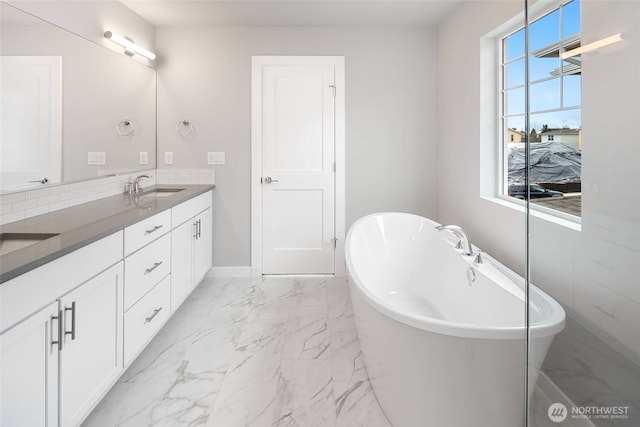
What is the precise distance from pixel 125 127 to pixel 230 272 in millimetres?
1659

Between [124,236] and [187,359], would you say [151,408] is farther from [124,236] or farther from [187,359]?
[124,236]

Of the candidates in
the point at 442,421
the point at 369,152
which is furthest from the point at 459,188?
the point at 442,421

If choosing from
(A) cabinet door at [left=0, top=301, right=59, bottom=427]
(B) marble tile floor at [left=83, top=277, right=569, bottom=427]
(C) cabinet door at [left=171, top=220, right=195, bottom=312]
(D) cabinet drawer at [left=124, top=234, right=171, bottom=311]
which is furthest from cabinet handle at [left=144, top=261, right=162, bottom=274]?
(A) cabinet door at [left=0, top=301, right=59, bottom=427]

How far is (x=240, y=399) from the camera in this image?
1.82 meters

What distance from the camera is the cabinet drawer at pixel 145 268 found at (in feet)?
6.22

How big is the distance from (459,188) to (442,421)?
2.33m

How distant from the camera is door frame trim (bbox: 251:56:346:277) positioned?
3.61m

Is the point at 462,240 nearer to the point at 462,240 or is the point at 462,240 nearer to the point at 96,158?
the point at 462,240

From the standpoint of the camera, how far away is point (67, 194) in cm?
237

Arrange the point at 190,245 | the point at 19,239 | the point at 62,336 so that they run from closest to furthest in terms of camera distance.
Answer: the point at 62,336, the point at 19,239, the point at 190,245

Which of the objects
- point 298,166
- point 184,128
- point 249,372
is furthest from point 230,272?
point 249,372

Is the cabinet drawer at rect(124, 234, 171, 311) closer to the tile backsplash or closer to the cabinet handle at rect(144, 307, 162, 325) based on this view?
the cabinet handle at rect(144, 307, 162, 325)

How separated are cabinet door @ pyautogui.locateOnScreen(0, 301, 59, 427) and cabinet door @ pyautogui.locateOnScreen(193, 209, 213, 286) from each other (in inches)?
70.5

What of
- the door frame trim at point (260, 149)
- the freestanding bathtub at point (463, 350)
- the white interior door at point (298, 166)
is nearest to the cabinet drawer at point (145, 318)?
the freestanding bathtub at point (463, 350)
